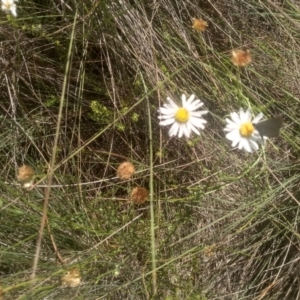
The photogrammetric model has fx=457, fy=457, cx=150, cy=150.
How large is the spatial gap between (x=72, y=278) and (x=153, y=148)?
0.33 m

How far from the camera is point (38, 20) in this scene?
0.90 metres

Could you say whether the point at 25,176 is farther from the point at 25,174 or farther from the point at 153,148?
the point at 153,148

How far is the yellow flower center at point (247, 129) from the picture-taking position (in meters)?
0.76

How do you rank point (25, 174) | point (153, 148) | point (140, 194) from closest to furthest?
point (25, 174) → point (140, 194) → point (153, 148)

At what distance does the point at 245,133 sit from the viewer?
30.0 inches

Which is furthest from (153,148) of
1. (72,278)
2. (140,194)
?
(72,278)

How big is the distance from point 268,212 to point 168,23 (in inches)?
17.9

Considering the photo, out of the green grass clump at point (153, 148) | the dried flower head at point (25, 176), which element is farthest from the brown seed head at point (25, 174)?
the green grass clump at point (153, 148)

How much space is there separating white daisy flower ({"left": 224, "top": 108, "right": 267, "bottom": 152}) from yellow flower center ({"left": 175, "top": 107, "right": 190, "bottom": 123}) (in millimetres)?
69

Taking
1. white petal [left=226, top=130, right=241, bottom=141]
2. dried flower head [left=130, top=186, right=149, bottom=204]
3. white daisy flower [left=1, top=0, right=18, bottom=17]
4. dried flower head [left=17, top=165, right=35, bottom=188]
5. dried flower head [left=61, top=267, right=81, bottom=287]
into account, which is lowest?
dried flower head [left=61, top=267, right=81, bottom=287]

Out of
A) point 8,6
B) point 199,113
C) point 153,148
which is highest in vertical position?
point 8,6

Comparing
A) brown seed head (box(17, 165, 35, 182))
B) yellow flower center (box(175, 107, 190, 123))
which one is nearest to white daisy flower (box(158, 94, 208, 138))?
yellow flower center (box(175, 107, 190, 123))

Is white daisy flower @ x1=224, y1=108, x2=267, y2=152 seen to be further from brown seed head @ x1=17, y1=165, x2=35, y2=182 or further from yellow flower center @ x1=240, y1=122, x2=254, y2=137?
brown seed head @ x1=17, y1=165, x2=35, y2=182

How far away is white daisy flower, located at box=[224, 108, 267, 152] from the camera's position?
0.76 metres
